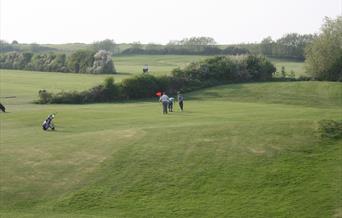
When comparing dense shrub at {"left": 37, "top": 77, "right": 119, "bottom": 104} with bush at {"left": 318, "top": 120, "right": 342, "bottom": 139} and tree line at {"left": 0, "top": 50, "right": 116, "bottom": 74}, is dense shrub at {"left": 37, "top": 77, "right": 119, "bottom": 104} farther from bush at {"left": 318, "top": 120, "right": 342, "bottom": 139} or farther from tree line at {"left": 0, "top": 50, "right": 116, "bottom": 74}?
tree line at {"left": 0, "top": 50, "right": 116, "bottom": 74}

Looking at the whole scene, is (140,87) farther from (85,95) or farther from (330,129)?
(330,129)

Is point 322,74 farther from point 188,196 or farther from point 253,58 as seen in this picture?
point 188,196

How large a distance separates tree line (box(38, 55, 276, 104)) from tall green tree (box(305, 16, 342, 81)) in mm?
7197

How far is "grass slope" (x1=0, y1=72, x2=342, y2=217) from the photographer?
24578 millimetres

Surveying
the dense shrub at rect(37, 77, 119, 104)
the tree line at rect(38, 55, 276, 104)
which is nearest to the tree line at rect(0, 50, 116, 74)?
the tree line at rect(38, 55, 276, 104)

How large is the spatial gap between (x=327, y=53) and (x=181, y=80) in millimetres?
23132

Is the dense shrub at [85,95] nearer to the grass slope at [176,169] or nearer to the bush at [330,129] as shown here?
the grass slope at [176,169]

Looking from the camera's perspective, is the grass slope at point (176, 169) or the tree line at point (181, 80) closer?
the grass slope at point (176, 169)

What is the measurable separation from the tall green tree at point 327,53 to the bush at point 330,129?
159 feet

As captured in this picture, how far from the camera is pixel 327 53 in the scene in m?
80.9

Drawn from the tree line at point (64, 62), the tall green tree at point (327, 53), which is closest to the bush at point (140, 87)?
the tall green tree at point (327, 53)

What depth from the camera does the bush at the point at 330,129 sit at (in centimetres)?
3284

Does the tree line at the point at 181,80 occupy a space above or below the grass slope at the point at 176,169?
above

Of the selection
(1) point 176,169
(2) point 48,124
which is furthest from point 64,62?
(1) point 176,169
